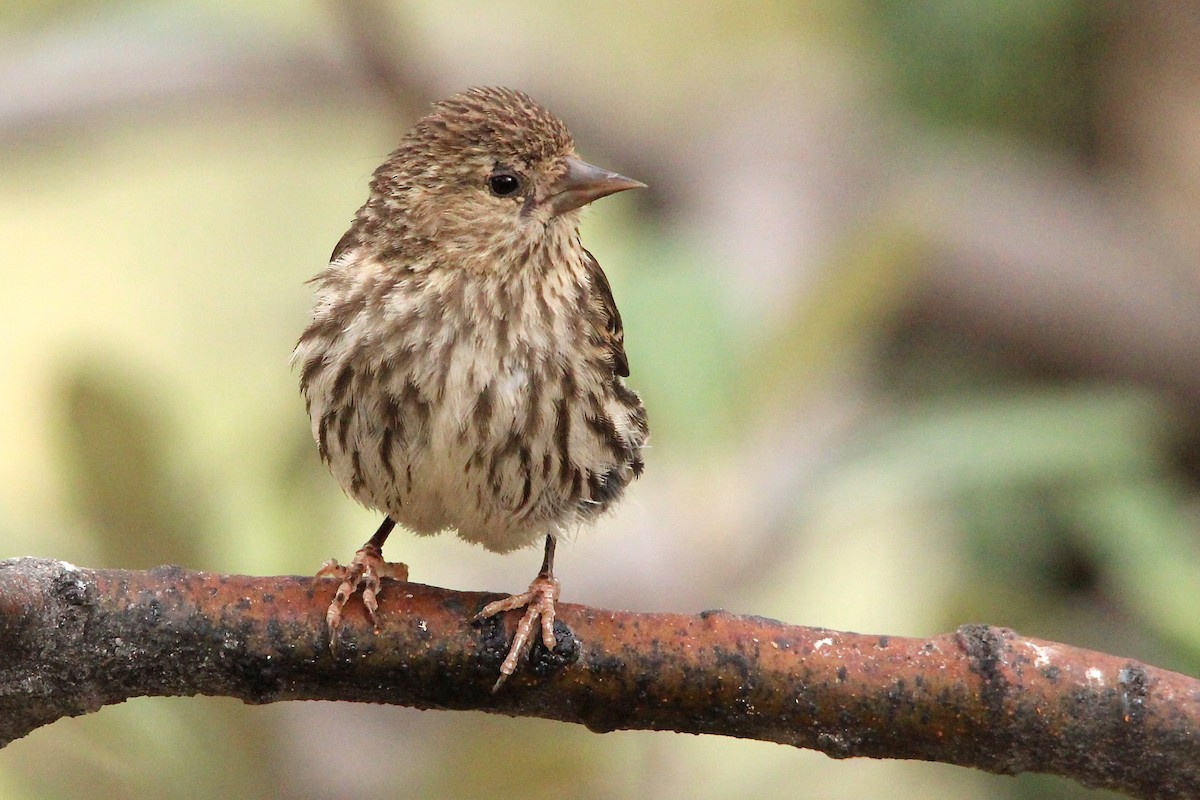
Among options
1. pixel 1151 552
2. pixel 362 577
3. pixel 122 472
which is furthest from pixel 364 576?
pixel 1151 552

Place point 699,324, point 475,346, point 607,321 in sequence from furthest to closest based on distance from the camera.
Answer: point 699,324 → point 607,321 → point 475,346

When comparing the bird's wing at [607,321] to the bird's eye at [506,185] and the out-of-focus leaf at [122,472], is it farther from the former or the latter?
the out-of-focus leaf at [122,472]

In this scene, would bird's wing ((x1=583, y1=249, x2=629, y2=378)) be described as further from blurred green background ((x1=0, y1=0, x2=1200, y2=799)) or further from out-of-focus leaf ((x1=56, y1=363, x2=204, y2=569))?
out-of-focus leaf ((x1=56, y1=363, x2=204, y2=569))

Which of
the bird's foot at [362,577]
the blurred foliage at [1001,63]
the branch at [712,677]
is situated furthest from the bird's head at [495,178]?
the blurred foliage at [1001,63]

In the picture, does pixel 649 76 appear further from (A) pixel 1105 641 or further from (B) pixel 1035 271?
(A) pixel 1105 641

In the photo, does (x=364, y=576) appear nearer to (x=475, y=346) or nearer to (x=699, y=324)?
(x=475, y=346)

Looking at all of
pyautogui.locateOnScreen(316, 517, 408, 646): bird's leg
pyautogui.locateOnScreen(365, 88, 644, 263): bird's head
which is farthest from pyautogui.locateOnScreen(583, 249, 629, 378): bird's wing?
pyautogui.locateOnScreen(316, 517, 408, 646): bird's leg
